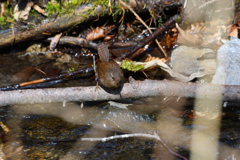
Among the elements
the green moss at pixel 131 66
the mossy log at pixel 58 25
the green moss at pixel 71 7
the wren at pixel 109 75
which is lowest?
the green moss at pixel 131 66

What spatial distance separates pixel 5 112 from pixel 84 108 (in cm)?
146

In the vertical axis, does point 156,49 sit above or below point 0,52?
below

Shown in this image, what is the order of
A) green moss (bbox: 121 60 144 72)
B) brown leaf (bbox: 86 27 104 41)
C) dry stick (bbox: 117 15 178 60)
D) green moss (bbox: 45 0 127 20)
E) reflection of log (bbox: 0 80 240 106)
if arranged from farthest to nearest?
brown leaf (bbox: 86 27 104 41) → green moss (bbox: 45 0 127 20) → dry stick (bbox: 117 15 178 60) → green moss (bbox: 121 60 144 72) → reflection of log (bbox: 0 80 240 106)

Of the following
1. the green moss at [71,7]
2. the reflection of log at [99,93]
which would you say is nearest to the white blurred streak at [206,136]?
the reflection of log at [99,93]

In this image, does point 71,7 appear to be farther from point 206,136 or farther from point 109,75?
point 206,136

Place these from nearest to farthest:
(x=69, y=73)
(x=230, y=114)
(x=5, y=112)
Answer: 1. (x=230, y=114)
2. (x=5, y=112)
3. (x=69, y=73)

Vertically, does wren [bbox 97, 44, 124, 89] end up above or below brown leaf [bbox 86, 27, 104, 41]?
below

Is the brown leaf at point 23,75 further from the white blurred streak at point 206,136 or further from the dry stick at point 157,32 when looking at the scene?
the white blurred streak at point 206,136

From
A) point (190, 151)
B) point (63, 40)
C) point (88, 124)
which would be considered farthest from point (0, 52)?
point (190, 151)

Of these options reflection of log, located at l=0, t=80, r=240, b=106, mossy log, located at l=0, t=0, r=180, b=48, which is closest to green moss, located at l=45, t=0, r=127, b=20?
mossy log, located at l=0, t=0, r=180, b=48

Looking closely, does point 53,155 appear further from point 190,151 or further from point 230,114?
point 230,114

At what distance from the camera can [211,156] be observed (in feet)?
9.63

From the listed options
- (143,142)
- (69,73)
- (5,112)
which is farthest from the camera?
A: (69,73)

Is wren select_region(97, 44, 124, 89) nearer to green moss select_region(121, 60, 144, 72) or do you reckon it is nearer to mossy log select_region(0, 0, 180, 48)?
green moss select_region(121, 60, 144, 72)
